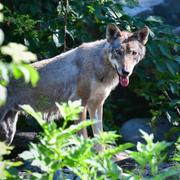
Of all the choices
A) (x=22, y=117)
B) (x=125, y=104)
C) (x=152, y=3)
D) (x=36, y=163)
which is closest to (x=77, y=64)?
(x=22, y=117)

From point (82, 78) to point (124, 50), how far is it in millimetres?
700

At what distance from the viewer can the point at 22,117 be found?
9.35 m

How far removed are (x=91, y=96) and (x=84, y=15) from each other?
1728 mm

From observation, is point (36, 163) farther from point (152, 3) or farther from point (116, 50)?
point (152, 3)

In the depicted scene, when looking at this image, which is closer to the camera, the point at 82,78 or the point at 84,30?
the point at 82,78

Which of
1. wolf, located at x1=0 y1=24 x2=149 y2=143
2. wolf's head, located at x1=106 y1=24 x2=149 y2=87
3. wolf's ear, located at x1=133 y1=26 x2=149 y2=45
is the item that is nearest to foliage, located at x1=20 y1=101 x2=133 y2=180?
wolf's head, located at x1=106 y1=24 x2=149 y2=87

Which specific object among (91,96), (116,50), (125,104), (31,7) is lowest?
(125,104)

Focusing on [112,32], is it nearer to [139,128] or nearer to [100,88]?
[100,88]

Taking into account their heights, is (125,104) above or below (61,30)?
below

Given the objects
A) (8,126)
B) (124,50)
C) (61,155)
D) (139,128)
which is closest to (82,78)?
(124,50)

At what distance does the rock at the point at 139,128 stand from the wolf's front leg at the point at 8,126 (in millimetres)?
2272

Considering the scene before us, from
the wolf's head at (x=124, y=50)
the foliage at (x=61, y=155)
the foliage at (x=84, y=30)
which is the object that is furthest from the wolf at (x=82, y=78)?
the foliage at (x=61, y=155)

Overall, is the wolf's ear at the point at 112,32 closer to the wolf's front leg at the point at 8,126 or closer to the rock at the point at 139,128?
the wolf's front leg at the point at 8,126

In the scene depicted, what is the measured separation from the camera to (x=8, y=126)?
25.7 feet
